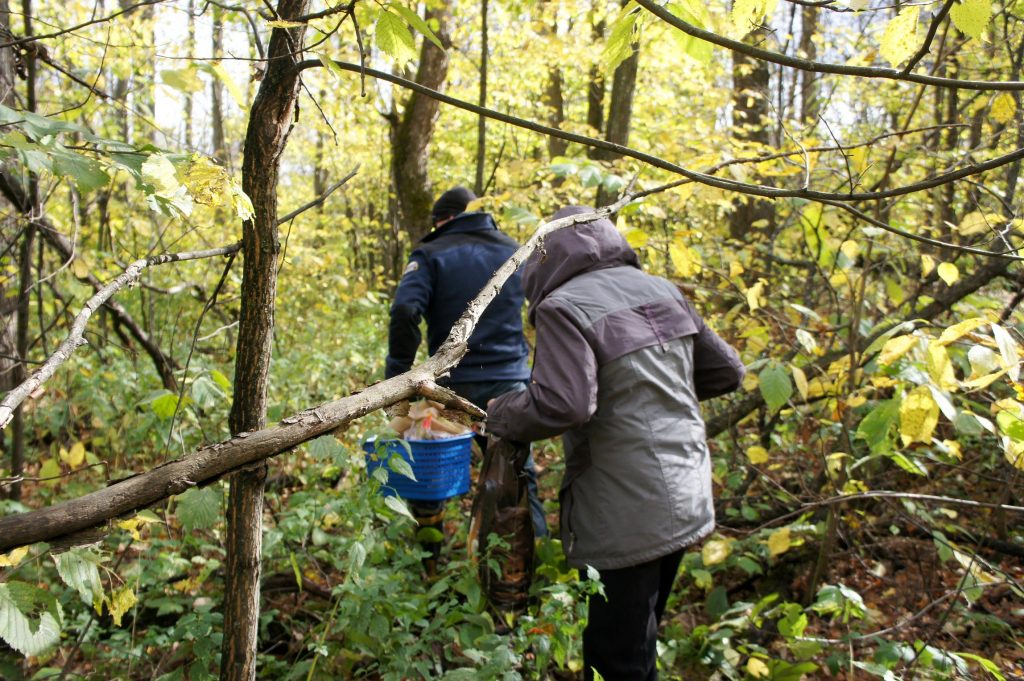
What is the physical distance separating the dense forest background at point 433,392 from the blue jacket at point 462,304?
0.55 metres

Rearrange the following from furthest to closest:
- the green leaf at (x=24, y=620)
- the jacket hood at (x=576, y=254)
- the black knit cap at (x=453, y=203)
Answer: the black knit cap at (x=453, y=203) < the jacket hood at (x=576, y=254) < the green leaf at (x=24, y=620)

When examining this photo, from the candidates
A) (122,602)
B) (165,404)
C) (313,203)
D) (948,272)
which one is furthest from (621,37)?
(122,602)

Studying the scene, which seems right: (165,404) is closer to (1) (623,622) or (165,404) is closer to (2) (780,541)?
(1) (623,622)

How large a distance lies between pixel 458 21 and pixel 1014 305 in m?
7.55

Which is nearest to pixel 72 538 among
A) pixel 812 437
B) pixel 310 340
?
pixel 812 437

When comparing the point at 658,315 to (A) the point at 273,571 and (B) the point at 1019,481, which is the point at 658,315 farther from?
(B) the point at 1019,481

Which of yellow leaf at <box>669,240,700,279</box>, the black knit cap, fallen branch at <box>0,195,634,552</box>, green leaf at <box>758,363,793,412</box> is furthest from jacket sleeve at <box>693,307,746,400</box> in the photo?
the black knit cap

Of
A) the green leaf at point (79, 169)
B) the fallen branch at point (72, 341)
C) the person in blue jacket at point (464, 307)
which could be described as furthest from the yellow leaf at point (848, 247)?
the green leaf at point (79, 169)

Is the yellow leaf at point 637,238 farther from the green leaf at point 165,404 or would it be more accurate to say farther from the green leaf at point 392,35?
the green leaf at point 165,404

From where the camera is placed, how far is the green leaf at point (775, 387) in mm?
2650

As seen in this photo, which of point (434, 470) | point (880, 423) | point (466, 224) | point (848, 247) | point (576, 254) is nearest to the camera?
point (880, 423)

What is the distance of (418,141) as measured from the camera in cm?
636

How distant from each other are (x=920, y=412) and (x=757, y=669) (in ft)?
4.15

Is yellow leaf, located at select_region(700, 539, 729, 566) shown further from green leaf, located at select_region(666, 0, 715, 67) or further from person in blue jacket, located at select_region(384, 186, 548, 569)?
green leaf, located at select_region(666, 0, 715, 67)
